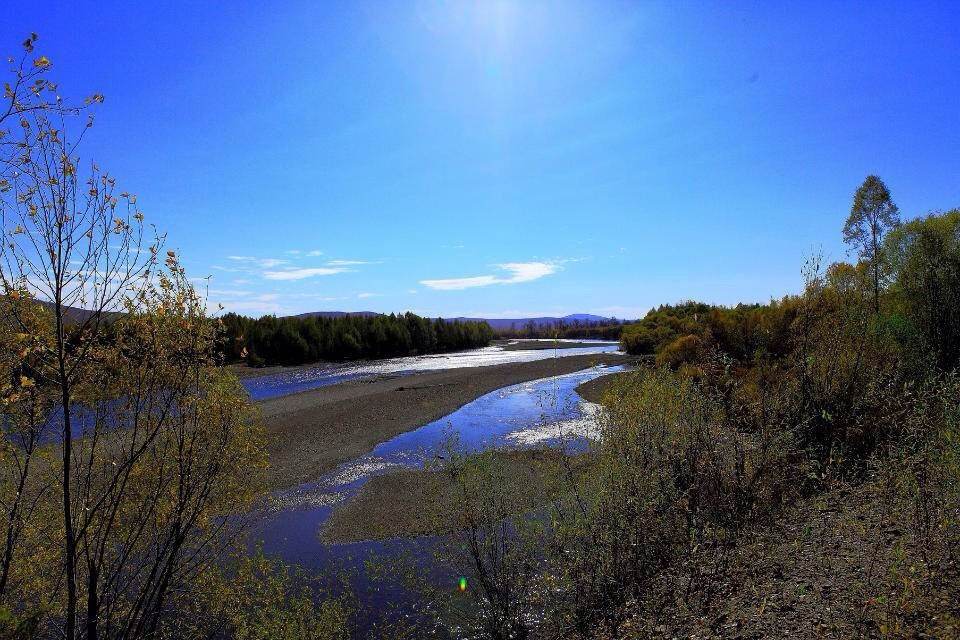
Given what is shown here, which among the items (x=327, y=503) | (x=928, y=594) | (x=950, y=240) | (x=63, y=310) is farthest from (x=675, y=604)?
(x=950, y=240)

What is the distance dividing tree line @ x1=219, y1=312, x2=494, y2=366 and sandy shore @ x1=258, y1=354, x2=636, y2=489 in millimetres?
22345

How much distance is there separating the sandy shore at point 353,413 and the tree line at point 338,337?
22.3m

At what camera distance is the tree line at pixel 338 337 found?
6353 centimetres

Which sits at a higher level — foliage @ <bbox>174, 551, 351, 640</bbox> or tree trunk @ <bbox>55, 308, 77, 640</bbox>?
tree trunk @ <bbox>55, 308, 77, 640</bbox>

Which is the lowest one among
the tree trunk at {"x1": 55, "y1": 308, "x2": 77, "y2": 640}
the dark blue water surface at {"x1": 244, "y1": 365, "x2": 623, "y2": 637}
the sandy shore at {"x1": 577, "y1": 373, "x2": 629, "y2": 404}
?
the dark blue water surface at {"x1": 244, "y1": 365, "x2": 623, "y2": 637}

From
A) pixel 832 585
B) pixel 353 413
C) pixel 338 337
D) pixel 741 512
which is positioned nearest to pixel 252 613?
pixel 832 585

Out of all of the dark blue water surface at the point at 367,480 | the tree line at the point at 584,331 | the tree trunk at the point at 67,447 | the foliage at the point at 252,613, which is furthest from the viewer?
the tree line at the point at 584,331

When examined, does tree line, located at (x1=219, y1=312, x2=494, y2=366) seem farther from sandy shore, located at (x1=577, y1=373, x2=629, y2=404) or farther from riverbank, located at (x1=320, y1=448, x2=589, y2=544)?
riverbank, located at (x1=320, y1=448, x2=589, y2=544)

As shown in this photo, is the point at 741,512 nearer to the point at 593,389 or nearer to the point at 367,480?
the point at 367,480

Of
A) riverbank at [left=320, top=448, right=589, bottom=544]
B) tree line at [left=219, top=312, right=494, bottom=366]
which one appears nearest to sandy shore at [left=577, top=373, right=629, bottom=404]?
riverbank at [left=320, top=448, right=589, bottom=544]

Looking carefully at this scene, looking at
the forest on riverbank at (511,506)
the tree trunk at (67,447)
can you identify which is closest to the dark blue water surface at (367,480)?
the forest on riverbank at (511,506)

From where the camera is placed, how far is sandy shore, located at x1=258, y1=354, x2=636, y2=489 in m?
19.4

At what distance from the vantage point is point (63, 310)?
419 centimetres

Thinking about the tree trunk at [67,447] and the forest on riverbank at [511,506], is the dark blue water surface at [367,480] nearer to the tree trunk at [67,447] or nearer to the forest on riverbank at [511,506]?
the forest on riverbank at [511,506]
